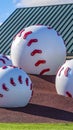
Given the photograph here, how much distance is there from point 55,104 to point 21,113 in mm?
1763

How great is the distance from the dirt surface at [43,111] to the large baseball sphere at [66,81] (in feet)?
2.08

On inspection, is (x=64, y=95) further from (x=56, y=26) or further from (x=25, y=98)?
(x=56, y=26)

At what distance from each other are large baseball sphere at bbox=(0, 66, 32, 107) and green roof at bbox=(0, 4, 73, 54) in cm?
2365

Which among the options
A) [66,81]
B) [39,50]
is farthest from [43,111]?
[39,50]

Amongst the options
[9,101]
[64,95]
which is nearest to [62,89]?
[64,95]

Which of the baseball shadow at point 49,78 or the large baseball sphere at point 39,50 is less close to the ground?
the large baseball sphere at point 39,50

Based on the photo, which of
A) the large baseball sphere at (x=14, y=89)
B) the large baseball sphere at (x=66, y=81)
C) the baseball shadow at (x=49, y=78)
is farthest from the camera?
the baseball shadow at (x=49, y=78)

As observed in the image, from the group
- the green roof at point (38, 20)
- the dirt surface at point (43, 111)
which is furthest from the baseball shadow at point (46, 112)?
the green roof at point (38, 20)

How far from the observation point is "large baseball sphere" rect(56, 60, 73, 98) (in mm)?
17453

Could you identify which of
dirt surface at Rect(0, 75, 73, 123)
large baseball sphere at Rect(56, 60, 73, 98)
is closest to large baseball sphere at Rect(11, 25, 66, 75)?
dirt surface at Rect(0, 75, 73, 123)

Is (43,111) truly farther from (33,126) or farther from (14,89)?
(33,126)

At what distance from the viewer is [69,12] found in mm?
44438

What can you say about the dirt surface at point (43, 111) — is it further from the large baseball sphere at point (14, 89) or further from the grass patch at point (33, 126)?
the grass patch at point (33, 126)

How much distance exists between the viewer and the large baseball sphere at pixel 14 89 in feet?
52.3
